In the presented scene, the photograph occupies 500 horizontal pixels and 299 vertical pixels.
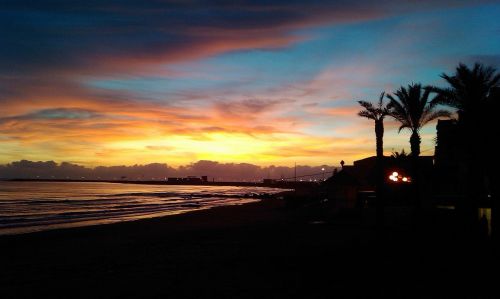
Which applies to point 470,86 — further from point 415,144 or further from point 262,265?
point 262,265

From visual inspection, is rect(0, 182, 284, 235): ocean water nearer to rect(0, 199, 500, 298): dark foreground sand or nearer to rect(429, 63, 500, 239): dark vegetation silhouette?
rect(0, 199, 500, 298): dark foreground sand

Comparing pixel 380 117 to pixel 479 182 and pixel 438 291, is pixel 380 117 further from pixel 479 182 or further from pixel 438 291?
pixel 438 291

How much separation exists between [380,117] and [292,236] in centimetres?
989

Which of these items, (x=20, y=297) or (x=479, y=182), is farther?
(x=479, y=182)

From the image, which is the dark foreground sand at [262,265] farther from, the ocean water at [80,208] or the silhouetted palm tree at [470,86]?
the ocean water at [80,208]

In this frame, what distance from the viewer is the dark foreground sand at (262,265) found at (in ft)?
33.3

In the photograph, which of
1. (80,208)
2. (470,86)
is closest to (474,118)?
(470,86)

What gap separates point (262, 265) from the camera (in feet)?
42.4

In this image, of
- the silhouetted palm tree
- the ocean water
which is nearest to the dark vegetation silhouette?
the silhouetted palm tree

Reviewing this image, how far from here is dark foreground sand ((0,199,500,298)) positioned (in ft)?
33.3

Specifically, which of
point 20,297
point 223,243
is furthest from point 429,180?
point 20,297

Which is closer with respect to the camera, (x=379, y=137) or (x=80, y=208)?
(x=379, y=137)

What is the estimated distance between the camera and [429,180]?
32344 millimetres

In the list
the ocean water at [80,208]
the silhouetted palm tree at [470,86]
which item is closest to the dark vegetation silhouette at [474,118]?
the silhouetted palm tree at [470,86]
